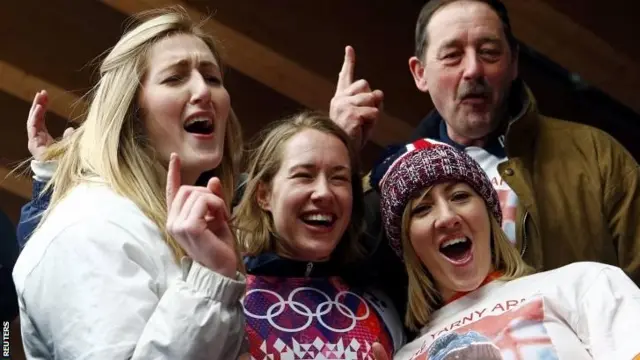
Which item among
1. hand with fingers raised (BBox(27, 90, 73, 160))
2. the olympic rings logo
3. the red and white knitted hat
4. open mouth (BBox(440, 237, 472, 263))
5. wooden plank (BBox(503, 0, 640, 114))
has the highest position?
wooden plank (BBox(503, 0, 640, 114))

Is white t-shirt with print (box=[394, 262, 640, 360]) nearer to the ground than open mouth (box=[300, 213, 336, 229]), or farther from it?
nearer to the ground

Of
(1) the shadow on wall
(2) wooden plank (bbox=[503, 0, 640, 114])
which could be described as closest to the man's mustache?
(2) wooden plank (bbox=[503, 0, 640, 114])

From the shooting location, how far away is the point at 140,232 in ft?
5.25

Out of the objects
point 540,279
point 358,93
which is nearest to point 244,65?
point 358,93

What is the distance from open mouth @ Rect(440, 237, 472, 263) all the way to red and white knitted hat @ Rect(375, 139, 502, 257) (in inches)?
4.1

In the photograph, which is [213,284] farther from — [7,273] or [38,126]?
[38,126]

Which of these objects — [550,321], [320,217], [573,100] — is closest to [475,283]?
[550,321]

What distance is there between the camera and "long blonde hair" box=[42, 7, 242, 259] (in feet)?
5.61

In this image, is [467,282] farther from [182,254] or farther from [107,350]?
[107,350]

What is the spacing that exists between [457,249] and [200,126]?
62 cm

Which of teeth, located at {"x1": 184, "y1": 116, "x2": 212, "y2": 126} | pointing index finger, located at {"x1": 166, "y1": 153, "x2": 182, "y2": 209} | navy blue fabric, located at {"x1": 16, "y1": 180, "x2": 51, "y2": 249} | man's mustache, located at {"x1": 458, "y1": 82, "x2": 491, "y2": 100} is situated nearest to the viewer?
pointing index finger, located at {"x1": 166, "y1": 153, "x2": 182, "y2": 209}

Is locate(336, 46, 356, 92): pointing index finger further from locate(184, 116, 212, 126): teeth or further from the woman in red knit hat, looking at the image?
locate(184, 116, 212, 126): teeth

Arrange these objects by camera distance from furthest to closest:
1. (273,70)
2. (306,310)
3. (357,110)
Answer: (273,70) < (357,110) < (306,310)

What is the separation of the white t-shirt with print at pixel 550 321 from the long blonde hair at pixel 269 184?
0.32 m
